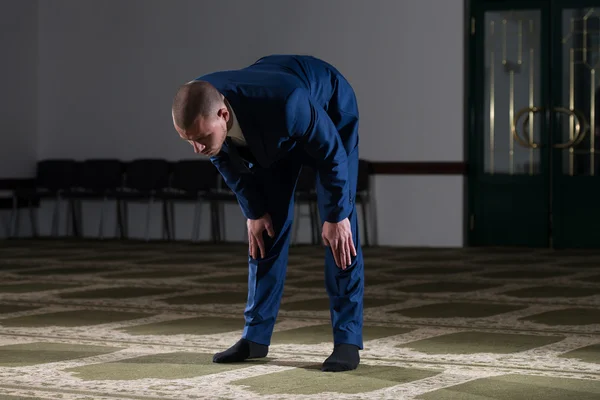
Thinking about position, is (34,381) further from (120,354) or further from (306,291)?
(306,291)

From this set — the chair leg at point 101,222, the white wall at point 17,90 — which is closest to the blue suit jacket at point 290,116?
the chair leg at point 101,222

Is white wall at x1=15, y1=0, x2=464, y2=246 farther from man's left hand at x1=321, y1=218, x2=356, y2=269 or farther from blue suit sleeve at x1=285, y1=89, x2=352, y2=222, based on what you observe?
blue suit sleeve at x1=285, y1=89, x2=352, y2=222

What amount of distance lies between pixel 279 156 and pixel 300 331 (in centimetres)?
154

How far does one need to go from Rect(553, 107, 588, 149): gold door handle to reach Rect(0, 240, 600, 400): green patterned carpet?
1726 millimetres

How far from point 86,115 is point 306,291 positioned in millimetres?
6116

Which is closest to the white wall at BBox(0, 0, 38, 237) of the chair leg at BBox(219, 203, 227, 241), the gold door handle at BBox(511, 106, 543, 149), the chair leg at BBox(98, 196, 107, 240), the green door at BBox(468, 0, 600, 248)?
the chair leg at BBox(98, 196, 107, 240)

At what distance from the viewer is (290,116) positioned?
3.28 m

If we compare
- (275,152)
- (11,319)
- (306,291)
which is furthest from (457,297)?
(275,152)

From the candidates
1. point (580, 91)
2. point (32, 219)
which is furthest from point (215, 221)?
point (580, 91)

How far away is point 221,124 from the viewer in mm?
3238

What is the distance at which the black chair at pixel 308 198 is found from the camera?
10.4 meters

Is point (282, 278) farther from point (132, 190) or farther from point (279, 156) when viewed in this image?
point (132, 190)

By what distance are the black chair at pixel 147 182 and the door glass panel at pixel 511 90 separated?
306cm

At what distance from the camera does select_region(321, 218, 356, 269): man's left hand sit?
3.56m
